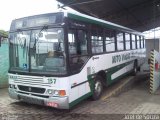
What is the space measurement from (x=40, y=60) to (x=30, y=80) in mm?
653

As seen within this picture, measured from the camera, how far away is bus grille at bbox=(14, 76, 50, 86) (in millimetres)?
6564

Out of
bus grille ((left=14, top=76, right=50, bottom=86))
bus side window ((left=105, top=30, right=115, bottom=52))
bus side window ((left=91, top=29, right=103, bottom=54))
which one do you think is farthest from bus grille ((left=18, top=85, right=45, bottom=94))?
bus side window ((left=105, top=30, right=115, bottom=52))

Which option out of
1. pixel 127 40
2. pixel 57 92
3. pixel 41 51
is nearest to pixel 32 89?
pixel 57 92

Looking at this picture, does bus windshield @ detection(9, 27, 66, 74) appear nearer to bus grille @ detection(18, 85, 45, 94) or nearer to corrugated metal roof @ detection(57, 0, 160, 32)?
bus grille @ detection(18, 85, 45, 94)

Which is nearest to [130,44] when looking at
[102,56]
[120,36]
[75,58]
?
[120,36]

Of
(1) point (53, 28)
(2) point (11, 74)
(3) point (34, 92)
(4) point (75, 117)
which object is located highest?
(1) point (53, 28)

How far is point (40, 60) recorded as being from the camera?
6.62 meters

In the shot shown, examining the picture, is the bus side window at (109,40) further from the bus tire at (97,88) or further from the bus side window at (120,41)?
the bus tire at (97,88)

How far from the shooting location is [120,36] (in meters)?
11.2

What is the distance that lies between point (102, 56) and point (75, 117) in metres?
2.94

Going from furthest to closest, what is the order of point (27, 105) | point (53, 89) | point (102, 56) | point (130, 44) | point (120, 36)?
point (130, 44) < point (120, 36) < point (102, 56) < point (27, 105) < point (53, 89)

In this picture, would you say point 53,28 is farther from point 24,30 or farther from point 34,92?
point 34,92

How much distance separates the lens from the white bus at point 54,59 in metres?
6.37

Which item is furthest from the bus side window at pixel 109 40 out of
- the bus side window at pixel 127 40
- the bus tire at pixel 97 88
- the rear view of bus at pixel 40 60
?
the rear view of bus at pixel 40 60
